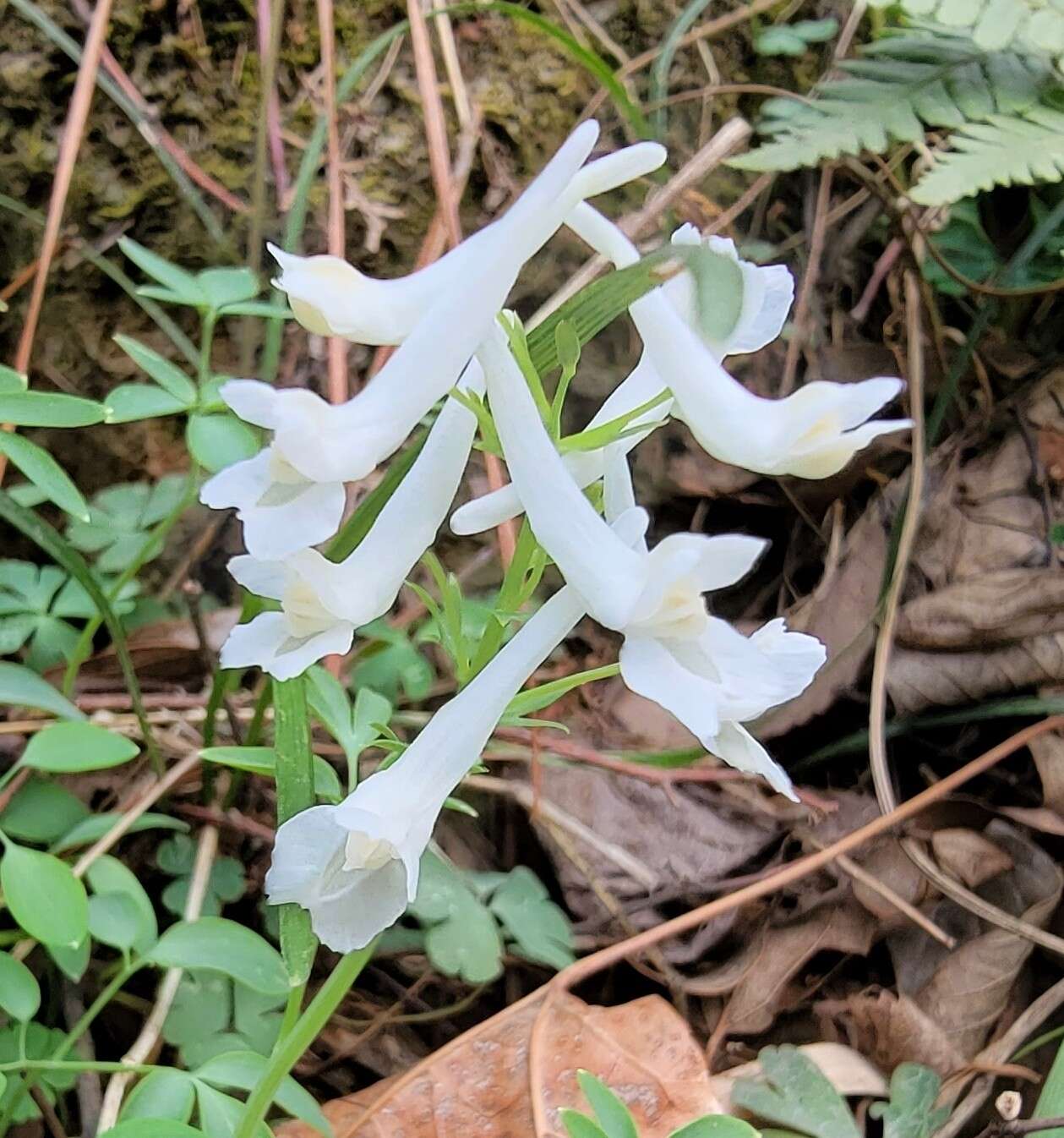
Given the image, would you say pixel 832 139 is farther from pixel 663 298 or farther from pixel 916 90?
pixel 663 298

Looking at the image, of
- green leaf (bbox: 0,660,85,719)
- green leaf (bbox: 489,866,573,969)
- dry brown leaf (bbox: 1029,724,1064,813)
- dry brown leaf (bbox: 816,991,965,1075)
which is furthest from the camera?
dry brown leaf (bbox: 1029,724,1064,813)

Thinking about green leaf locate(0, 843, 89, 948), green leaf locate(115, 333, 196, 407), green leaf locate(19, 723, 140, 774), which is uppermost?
green leaf locate(115, 333, 196, 407)

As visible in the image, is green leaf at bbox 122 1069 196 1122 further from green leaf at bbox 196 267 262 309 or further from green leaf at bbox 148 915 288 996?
green leaf at bbox 196 267 262 309

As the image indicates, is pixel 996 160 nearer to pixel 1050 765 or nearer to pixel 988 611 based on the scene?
pixel 988 611

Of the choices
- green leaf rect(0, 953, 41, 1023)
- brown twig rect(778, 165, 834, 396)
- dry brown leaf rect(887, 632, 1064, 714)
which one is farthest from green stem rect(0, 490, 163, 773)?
brown twig rect(778, 165, 834, 396)

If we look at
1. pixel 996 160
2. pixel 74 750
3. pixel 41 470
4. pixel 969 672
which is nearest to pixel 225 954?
pixel 74 750

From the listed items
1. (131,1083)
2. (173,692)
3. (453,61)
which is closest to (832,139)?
(453,61)

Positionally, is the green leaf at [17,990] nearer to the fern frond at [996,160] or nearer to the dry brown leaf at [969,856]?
the dry brown leaf at [969,856]

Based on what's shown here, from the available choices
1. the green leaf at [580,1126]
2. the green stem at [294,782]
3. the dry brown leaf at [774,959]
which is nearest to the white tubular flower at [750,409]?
the green stem at [294,782]
